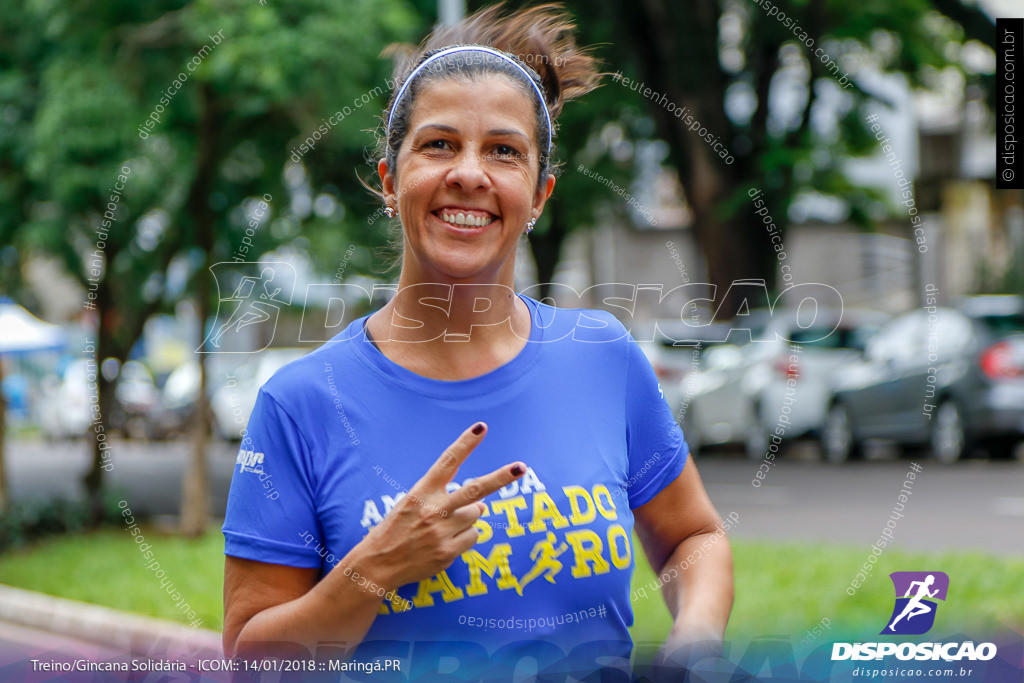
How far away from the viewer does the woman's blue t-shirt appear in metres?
1.57

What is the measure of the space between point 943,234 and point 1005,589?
22343mm

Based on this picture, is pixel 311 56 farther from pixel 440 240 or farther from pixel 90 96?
pixel 440 240

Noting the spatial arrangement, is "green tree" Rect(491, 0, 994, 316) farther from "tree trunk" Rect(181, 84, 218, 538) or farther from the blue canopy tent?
the blue canopy tent

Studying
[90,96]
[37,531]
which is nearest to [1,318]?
[37,531]

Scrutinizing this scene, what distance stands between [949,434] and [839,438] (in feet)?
4.30

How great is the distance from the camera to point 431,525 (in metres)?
1.48

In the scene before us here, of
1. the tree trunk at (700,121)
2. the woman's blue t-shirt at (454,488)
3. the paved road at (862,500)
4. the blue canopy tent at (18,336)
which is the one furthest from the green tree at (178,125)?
the woman's blue t-shirt at (454,488)

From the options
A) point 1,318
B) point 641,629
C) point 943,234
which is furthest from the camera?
point 943,234

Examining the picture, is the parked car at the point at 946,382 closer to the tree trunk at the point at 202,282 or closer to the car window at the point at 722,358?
the car window at the point at 722,358

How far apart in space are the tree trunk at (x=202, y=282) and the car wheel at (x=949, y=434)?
6.82m

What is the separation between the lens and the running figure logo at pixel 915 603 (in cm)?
198

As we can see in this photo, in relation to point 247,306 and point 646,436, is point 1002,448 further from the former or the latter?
point 646,436

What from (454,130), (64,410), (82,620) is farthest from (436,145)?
(64,410)

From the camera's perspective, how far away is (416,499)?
4.84ft
